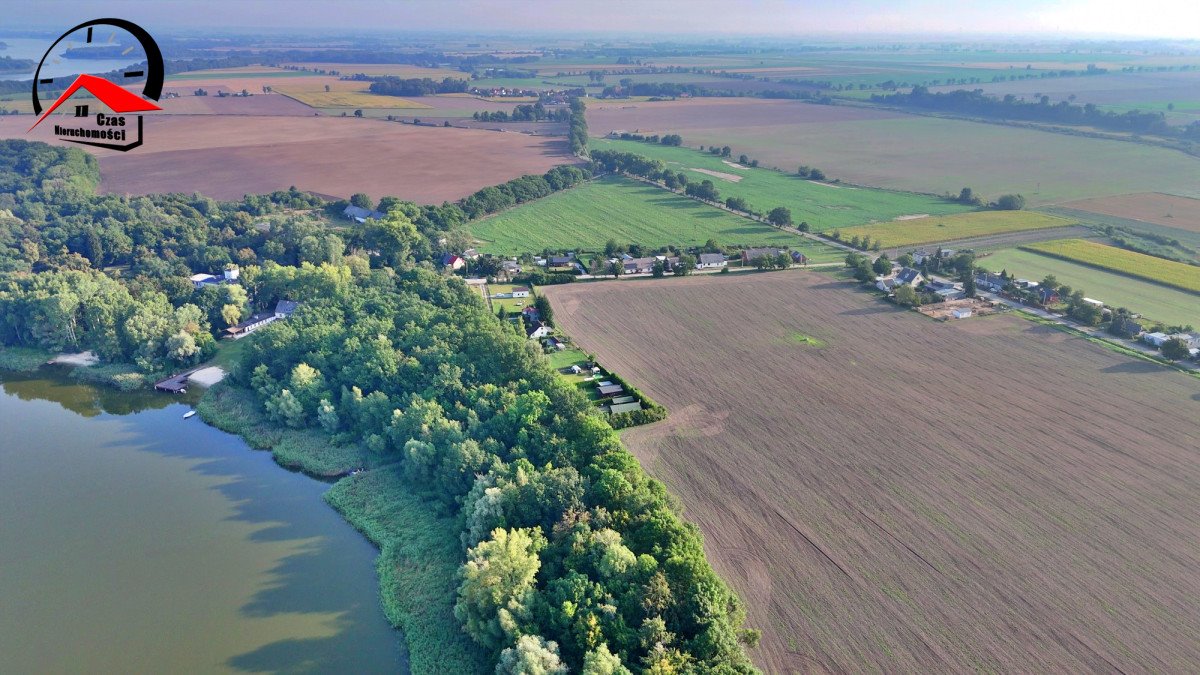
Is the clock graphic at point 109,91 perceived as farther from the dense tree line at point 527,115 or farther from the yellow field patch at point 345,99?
the dense tree line at point 527,115

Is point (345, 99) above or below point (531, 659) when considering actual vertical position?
above

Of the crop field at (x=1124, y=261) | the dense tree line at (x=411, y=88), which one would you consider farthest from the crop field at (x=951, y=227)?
the dense tree line at (x=411, y=88)

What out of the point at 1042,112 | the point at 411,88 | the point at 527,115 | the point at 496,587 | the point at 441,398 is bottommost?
the point at 496,587

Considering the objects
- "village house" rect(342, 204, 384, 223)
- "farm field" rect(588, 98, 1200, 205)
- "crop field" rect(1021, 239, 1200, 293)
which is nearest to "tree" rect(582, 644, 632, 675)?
"crop field" rect(1021, 239, 1200, 293)

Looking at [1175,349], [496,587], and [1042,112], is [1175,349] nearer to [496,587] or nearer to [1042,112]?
[496,587]

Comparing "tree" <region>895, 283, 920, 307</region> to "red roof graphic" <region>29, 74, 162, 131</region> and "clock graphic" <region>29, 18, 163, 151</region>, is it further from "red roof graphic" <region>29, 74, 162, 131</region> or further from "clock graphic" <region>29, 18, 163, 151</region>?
"red roof graphic" <region>29, 74, 162, 131</region>

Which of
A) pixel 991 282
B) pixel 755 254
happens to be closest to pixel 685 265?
pixel 755 254
